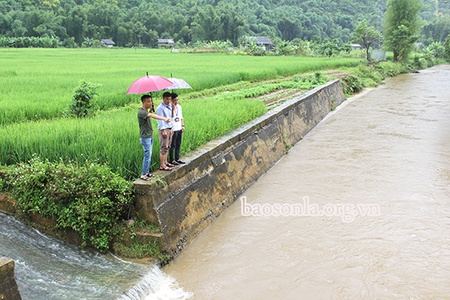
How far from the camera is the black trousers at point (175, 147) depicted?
192 inches

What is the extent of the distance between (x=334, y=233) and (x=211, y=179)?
1651 mm

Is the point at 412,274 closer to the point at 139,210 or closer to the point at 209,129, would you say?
the point at 139,210

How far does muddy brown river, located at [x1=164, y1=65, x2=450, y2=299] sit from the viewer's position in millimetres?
4145

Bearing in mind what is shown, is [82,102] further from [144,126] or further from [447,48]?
[447,48]

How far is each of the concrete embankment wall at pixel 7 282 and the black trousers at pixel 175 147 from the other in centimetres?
225

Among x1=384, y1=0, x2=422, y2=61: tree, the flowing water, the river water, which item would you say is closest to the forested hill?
x1=384, y1=0, x2=422, y2=61: tree

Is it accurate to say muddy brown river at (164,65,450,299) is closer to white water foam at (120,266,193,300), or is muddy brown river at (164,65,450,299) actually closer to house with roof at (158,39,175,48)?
white water foam at (120,266,193,300)

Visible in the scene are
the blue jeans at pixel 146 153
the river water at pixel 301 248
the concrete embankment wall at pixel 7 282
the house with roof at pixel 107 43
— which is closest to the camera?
the concrete embankment wall at pixel 7 282

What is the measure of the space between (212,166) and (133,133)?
109cm

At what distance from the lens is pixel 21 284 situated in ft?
11.4

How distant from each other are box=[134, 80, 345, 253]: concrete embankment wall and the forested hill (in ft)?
186

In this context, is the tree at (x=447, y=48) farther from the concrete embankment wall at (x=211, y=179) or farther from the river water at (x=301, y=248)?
the river water at (x=301, y=248)

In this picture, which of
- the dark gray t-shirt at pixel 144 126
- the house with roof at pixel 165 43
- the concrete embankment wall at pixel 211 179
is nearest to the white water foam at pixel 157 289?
the concrete embankment wall at pixel 211 179

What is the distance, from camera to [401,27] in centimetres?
3728
